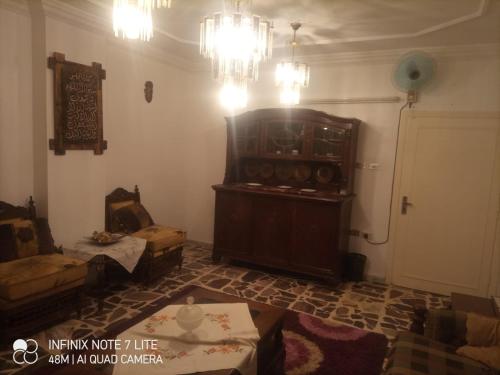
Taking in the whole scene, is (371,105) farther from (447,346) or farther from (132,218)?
(132,218)

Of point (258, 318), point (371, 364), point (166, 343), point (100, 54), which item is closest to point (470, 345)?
point (371, 364)

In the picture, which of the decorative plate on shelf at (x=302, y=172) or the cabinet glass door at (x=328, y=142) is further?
the decorative plate on shelf at (x=302, y=172)

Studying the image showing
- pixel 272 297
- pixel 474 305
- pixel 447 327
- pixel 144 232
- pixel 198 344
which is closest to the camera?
pixel 198 344

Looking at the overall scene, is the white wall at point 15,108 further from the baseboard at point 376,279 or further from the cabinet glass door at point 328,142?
the baseboard at point 376,279

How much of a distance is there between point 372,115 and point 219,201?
2.13 m

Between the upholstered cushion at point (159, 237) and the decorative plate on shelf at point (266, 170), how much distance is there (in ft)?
4.45

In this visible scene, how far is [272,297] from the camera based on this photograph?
140 inches

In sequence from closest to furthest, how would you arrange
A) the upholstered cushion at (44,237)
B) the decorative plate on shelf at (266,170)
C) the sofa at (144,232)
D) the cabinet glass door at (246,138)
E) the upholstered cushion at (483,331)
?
the upholstered cushion at (483,331)
the upholstered cushion at (44,237)
the sofa at (144,232)
the cabinet glass door at (246,138)
the decorative plate on shelf at (266,170)

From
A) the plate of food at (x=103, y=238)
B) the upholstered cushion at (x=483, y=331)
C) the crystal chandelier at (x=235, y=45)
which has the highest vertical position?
the crystal chandelier at (x=235, y=45)

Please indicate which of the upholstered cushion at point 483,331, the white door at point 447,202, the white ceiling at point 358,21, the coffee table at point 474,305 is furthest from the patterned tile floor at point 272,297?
the white ceiling at point 358,21

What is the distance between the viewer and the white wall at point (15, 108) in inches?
117

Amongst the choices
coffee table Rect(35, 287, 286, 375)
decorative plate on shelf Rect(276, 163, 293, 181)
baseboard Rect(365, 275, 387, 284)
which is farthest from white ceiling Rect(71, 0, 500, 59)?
baseboard Rect(365, 275, 387, 284)

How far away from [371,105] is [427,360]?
2.94m

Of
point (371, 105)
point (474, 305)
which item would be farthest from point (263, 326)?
point (371, 105)
